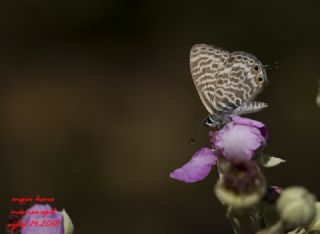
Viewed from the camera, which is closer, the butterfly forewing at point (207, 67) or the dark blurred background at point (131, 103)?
the butterfly forewing at point (207, 67)

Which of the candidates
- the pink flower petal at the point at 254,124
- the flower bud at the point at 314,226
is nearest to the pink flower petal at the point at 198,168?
the pink flower petal at the point at 254,124

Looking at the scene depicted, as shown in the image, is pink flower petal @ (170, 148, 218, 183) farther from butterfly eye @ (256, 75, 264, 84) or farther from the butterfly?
butterfly eye @ (256, 75, 264, 84)

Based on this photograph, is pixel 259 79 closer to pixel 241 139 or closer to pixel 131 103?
pixel 241 139

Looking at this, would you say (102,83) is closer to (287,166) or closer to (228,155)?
(287,166)

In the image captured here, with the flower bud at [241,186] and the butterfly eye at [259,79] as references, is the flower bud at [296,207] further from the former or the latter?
the butterfly eye at [259,79]

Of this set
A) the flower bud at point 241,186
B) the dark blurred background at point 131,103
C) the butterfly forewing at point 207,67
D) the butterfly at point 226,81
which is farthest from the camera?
the dark blurred background at point 131,103

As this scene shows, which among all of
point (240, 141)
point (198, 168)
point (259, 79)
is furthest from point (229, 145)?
point (259, 79)

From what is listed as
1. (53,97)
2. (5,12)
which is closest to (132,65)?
(53,97)

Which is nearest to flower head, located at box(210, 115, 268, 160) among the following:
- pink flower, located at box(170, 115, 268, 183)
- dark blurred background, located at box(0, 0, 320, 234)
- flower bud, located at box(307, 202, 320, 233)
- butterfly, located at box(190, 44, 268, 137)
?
pink flower, located at box(170, 115, 268, 183)
